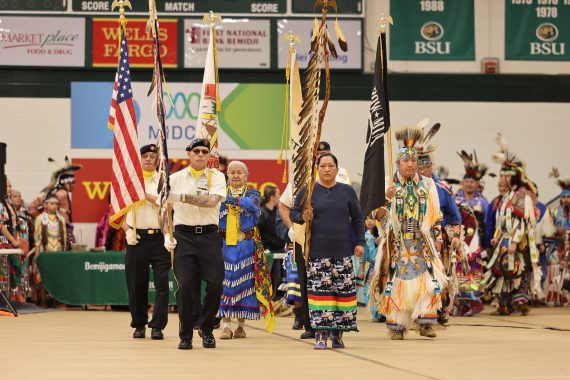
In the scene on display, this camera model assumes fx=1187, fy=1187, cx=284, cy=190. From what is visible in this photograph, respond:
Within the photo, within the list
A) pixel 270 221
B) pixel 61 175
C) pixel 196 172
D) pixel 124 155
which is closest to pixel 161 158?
pixel 196 172

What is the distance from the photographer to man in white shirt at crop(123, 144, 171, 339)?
32.7ft

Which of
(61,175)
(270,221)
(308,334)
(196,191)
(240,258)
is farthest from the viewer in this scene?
(61,175)

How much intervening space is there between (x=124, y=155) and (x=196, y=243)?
1.53 meters

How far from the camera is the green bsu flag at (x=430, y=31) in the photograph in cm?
1767

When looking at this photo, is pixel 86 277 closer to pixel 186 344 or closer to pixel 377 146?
pixel 377 146

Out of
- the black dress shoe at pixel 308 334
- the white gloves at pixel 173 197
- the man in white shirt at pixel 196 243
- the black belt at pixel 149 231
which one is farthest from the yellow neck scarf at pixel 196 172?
the black dress shoe at pixel 308 334

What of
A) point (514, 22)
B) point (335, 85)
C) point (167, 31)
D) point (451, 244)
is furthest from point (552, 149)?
point (451, 244)

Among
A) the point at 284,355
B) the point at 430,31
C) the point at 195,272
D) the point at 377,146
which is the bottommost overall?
the point at 284,355

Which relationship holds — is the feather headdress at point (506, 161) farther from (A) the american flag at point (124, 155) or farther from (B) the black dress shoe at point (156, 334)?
(B) the black dress shoe at point (156, 334)

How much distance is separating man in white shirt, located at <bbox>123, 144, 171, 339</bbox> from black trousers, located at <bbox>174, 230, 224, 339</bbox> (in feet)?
2.90

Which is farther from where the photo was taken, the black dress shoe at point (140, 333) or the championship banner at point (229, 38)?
the championship banner at point (229, 38)

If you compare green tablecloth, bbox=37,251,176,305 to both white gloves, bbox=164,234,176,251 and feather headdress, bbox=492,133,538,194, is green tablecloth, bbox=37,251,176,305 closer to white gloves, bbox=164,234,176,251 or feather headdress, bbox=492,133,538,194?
feather headdress, bbox=492,133,538,194

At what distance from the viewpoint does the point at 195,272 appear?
911 cm

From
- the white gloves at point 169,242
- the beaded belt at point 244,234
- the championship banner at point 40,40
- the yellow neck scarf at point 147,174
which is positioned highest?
the championship banner at point 40,40
